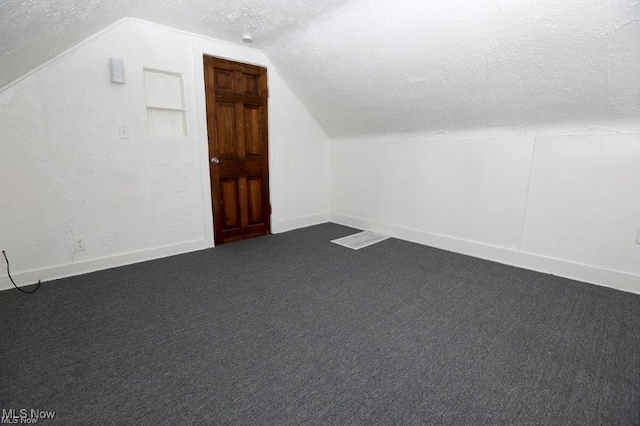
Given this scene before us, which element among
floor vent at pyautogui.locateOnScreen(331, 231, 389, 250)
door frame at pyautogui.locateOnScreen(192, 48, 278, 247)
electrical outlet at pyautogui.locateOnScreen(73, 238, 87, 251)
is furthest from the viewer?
floor vent at pyautogui.locateOnScreen(331, 231, 389, 250)

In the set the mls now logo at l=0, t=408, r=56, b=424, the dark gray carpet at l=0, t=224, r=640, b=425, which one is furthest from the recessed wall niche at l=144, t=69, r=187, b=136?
the mls now logo at l=0, t=408, r=56, b=424

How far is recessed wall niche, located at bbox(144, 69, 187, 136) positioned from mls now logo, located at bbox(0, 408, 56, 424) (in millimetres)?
2276

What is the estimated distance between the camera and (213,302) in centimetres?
206

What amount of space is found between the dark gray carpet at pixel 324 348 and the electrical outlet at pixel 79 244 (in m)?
0.28

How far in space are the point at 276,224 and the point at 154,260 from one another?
1.41 m

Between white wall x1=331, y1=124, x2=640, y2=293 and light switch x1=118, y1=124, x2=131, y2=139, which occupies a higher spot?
light switch x1=118, y1=124, x2=131, y2=139

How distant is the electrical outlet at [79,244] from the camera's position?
8.20 ft

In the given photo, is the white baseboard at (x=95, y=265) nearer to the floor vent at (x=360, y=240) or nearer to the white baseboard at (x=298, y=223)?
the white baseboard at (x=298, y=223)

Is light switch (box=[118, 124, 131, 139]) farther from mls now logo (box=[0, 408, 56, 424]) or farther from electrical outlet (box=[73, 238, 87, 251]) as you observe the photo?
mls now logo (box=[0, 408, 56, 424])

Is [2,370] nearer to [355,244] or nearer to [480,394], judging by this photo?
[480,394]

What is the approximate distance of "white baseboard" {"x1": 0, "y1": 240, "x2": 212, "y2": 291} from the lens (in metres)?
2.30

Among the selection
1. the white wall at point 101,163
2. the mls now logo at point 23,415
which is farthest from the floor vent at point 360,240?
the mls now logo at point 23,415

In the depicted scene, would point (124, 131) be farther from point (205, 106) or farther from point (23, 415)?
point (23, 415)

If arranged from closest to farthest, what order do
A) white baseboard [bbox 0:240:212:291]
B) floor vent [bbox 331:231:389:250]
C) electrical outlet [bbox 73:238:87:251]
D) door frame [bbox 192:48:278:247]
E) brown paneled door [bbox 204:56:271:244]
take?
white baseboard [bbox 0:240:212:291] → electrical outlet [bbox 73:238:87:251] → door frame [bbox 192:48:278:247] → brown paneled door [bbox 204:56:271:244] → floor vent [bbox 331:231:389:250]
